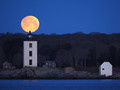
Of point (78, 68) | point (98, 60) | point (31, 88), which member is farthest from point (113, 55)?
point (31, 88)

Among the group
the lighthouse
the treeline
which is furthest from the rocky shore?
the treeline

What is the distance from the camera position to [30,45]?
74.3 m

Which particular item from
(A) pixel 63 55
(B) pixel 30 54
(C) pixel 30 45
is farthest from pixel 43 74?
(A) pixel 63 55

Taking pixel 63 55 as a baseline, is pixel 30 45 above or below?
above

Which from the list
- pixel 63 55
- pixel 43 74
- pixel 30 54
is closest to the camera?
pixel 43 74

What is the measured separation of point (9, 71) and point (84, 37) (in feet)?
244

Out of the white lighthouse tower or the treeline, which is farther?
the treeline

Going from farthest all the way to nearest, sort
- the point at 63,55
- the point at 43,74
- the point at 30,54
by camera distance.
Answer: the point at 63,55
the point at 30,54
the point at 43,74

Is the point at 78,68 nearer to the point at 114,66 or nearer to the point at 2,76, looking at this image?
the point at 114,66

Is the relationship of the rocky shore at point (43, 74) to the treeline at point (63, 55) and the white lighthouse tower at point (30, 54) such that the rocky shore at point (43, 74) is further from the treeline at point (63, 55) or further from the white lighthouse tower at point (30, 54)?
the treeline at point (63, 55)

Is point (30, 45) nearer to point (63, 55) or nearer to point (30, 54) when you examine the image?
point (30, 54)

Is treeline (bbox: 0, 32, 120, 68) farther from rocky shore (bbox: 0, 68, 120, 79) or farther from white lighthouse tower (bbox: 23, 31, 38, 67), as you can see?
rocky shore (bbox: 0, 68, 120, 79)

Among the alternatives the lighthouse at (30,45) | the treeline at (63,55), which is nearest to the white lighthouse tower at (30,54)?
the lighthouse at (30,45)

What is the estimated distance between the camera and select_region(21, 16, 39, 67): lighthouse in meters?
73.2
